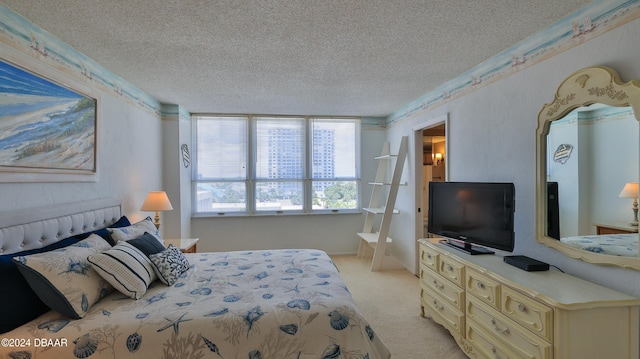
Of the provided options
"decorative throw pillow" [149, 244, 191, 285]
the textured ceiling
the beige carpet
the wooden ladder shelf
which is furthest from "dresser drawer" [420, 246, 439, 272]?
"decorative throw pillow" [149, 244, 191, 285]

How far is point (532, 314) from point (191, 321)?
72.3 inches

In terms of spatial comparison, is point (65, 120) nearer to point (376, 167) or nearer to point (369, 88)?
point (369, 88)

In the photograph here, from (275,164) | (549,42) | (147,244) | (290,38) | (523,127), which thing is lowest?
(147,244)

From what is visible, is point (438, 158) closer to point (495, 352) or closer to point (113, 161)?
point (495, 352)

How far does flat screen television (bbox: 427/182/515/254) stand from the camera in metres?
2.19

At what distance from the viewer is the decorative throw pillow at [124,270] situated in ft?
5.91

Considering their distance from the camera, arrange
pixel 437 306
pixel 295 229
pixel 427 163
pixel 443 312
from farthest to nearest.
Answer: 1. pixel 427 163
2. pixel 295 229
3. pixel 437 306
4. pixel 443 312

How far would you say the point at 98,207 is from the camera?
8.49 ft

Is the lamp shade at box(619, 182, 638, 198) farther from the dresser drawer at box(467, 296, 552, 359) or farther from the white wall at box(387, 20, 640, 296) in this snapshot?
the dresser drawer at box(467, 296, 552, 359)

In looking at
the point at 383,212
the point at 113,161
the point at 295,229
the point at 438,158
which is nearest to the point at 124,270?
the point at 113,161

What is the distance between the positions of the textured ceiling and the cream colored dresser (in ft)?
5.52

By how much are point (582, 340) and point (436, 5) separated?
6.58 feet

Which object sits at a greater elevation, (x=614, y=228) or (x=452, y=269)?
Result: (x=614, y=228)

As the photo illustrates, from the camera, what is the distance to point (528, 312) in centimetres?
161
